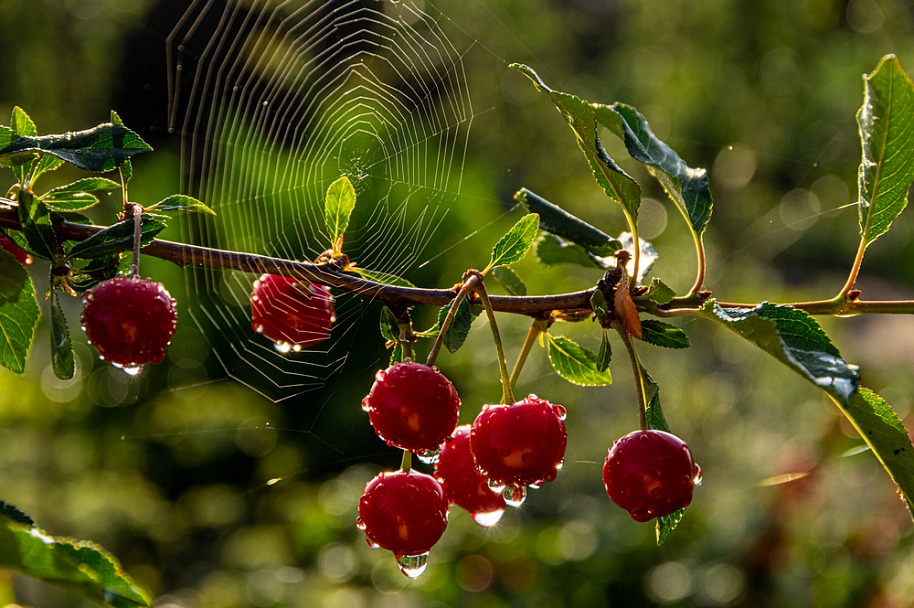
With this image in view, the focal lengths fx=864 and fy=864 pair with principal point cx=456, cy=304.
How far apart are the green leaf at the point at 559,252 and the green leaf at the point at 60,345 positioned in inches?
17.0

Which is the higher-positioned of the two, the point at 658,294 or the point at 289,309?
the point at 658,294

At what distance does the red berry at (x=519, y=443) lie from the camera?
609mm

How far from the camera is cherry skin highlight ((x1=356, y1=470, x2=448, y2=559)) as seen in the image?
2.08 ft

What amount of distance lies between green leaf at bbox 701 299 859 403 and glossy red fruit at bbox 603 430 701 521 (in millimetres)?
100

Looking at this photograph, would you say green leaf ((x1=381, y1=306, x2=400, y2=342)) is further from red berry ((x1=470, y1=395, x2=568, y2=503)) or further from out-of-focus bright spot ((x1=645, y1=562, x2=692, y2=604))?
out-of-focus bright spot ((x1=645, y1=562, x2=692, y2=604))

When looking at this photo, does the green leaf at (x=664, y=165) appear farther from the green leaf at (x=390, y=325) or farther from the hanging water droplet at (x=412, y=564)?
the hanging water droplet at (x=412, y=564)

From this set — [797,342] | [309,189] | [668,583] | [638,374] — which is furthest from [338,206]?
[309,189]

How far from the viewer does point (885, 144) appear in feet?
2.21

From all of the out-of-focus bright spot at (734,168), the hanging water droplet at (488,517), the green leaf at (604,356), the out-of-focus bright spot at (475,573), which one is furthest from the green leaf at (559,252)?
the out-of-focus bright spot at (734,168)

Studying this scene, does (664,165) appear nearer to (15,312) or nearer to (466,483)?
(466,483)

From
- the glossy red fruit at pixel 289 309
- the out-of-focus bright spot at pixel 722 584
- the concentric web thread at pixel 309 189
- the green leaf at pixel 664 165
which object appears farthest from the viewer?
the concentric web thread at pixel 309 189

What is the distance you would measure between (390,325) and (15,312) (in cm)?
29

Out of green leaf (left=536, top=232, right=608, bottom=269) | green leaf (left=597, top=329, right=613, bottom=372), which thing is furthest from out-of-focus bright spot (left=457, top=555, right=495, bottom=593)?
green leaf (left=597, top=329, right=613, bottom=372)

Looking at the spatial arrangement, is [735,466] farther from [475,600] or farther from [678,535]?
[475,600]
